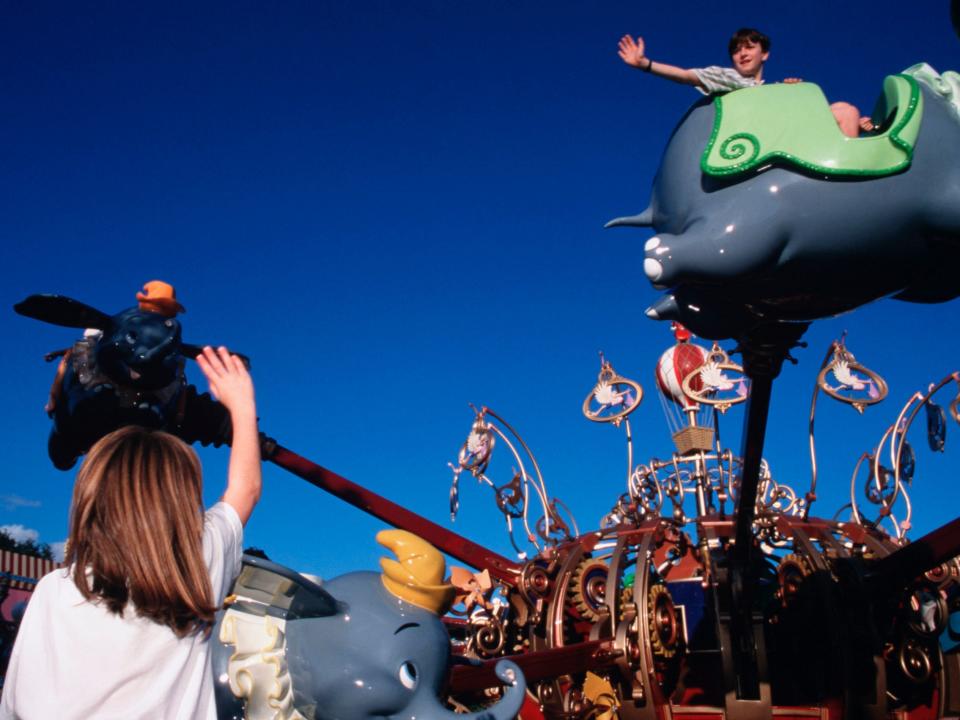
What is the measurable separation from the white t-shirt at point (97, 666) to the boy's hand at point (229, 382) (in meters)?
0.36

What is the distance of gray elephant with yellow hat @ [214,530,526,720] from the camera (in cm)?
189

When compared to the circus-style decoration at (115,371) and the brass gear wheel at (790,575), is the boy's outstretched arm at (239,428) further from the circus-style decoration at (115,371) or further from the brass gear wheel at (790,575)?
the brass gear wheel at (790,575)

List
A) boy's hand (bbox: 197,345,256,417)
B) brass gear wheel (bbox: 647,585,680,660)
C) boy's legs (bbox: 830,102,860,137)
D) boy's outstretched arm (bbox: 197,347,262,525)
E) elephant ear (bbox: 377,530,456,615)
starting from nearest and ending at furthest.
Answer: boy's outstretched arm (bbox: 197,347,262,525), boy's hand (bbox: 197,345,256,417), elephant ear (bbox: 377,530,456,615), boy's legs (bbox: 830,102,860,137), brass gear wheel (bbox: 647,585,680,660)

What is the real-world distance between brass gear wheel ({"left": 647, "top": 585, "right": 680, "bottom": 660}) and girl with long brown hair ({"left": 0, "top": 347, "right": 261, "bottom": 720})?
10.7ft

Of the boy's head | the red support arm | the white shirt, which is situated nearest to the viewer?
the white shirt

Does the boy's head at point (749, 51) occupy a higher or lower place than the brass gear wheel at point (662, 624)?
higher

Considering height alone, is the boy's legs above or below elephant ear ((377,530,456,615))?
above

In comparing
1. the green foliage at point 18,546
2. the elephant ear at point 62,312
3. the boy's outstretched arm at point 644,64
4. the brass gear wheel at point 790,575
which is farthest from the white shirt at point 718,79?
the green foliage at point 18,546

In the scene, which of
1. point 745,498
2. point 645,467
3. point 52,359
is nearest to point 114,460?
point 52,359

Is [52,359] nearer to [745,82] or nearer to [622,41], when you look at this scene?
[622,41]

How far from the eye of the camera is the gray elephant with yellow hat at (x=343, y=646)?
189 cm

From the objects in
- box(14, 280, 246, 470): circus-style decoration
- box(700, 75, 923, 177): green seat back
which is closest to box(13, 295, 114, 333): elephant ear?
box(14, 280, 246, 470): circus-style decoration

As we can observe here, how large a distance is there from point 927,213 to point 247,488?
172 cm

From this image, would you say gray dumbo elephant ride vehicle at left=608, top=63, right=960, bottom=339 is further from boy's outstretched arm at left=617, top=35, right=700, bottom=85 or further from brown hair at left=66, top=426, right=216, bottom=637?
brown hair at left=66, top=426, right=216, bottom=637
